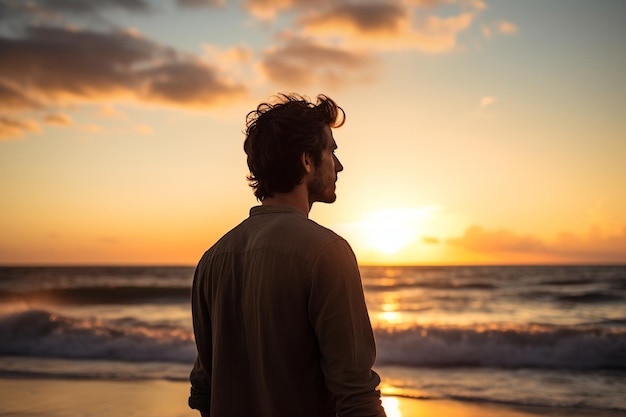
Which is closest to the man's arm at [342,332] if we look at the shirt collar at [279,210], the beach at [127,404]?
the shirt collar at [279,210]

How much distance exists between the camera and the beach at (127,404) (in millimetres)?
6395

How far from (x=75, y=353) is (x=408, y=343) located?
6690mm

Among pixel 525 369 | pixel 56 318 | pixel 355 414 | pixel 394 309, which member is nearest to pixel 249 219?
pixel 355 414

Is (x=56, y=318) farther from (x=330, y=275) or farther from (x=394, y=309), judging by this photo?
(x=330, y=275)

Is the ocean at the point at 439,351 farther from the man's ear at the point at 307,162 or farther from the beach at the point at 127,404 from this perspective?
the man's ear at the point at 307,162

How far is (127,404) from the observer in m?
6.73

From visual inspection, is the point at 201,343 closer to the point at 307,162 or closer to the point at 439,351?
the point at 307,162

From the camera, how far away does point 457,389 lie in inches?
315

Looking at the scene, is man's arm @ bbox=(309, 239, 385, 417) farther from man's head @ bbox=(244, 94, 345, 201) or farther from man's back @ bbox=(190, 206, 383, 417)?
man's head @ bbox=(244, 94, 345, 201)

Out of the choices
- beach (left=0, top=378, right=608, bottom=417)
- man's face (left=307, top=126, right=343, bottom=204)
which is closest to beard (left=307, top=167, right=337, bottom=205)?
man's face (left=307, top=126, right=343, bottom=204)

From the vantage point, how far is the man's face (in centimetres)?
165

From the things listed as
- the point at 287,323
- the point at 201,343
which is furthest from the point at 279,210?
the point at 201,343

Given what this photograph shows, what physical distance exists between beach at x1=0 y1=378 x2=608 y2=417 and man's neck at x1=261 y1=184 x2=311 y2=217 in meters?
5.20

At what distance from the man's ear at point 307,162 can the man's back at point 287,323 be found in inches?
4.9
